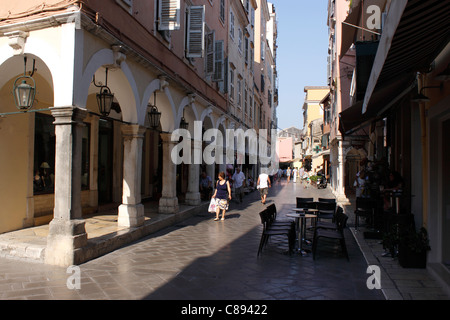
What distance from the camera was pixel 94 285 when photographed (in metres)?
5.34

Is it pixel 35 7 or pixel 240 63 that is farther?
pixel 240 63

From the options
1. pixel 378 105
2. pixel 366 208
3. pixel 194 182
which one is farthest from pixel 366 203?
pixel 194 182

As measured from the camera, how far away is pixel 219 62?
16.5 m

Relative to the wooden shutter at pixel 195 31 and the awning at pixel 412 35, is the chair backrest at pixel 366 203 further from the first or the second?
the wooden shutter at pixel 195 31

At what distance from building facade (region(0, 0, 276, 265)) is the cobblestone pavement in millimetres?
745

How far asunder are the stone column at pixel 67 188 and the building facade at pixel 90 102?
0.02 meters

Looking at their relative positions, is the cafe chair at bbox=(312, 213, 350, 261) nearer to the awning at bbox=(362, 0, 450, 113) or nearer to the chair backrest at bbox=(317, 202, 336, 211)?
the chair backrest at bbox=(317, 202, 336, 211)

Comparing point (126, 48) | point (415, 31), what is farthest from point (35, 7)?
point (415, 31)

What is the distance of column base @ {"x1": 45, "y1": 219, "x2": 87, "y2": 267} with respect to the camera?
20.5 feet

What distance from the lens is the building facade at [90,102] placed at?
21.6 ft

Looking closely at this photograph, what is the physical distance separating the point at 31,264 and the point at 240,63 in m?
20.3

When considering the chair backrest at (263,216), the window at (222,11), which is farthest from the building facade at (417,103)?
the window at (222,11)

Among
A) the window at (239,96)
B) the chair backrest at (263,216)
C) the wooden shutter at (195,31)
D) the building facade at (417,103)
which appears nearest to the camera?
the building facade at (417,103)
